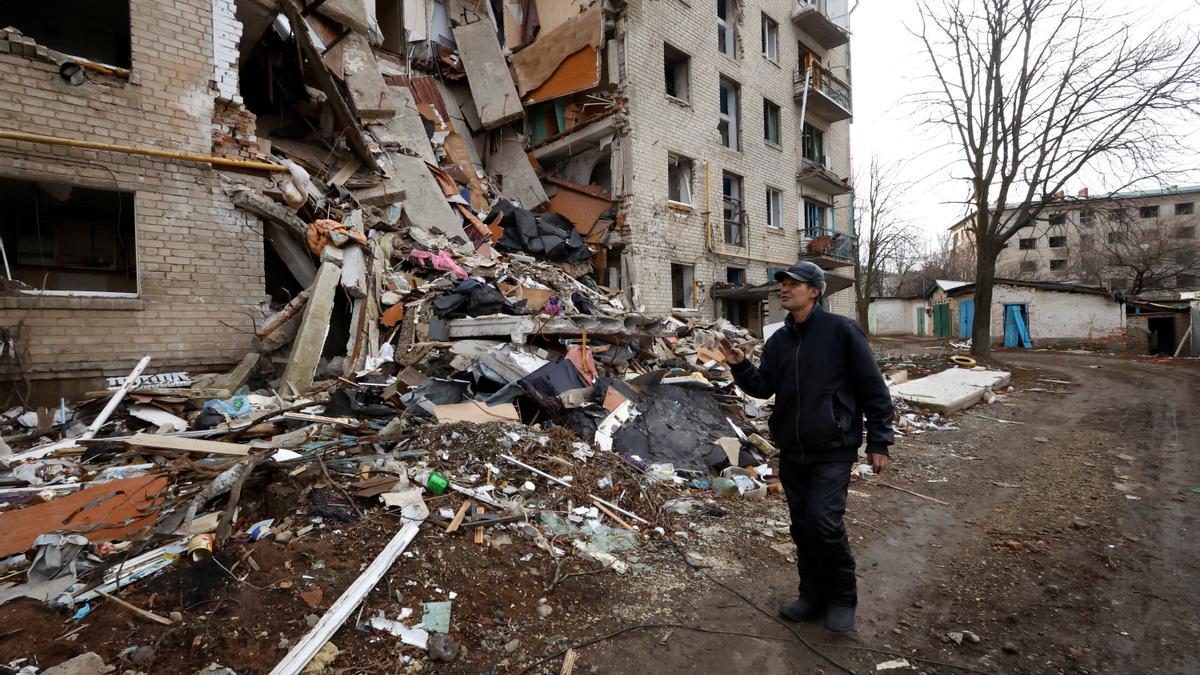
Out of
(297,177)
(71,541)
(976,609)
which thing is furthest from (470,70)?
(976,609)

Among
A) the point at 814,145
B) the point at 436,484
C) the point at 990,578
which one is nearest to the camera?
the point at 990,578

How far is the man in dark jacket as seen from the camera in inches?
98.7

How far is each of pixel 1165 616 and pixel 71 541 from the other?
226 inches

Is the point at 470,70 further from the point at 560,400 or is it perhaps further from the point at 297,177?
the point at 560,400

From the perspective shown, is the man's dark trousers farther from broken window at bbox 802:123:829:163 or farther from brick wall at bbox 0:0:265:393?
broken window at bbox 802:123:829:163

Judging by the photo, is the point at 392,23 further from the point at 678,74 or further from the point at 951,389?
the point at 951,389

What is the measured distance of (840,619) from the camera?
8.11 feet

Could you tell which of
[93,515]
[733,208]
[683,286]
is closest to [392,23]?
[683,286]

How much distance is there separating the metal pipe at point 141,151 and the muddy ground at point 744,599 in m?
5.73

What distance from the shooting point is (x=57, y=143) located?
570 centimetres

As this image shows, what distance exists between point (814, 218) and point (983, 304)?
257 inches

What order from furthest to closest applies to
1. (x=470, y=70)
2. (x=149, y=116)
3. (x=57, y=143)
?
(x=470, y=70) → (x=149, y=116) → (x=57, y=143)

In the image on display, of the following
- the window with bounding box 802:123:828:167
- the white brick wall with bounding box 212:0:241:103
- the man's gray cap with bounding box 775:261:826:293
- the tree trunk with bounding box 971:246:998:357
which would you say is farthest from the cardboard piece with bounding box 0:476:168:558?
the window with bounding box 802:123:828:167

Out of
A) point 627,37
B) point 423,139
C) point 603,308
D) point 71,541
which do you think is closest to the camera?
point 71,541
